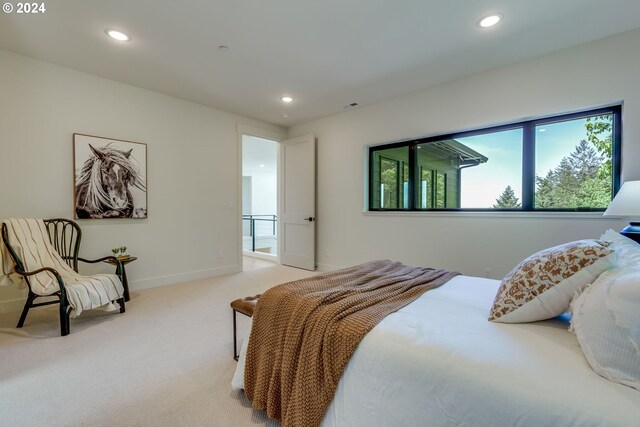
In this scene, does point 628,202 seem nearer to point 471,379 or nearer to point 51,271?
point 471,379

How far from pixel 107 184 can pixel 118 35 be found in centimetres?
175

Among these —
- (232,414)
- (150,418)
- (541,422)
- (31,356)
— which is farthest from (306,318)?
(31,356)

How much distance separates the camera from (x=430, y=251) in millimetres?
3902

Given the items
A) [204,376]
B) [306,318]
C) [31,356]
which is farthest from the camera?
[31,356]

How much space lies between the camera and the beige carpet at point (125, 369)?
1531 mm

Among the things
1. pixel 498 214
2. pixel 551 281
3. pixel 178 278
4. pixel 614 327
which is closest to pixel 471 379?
pixel 614 327

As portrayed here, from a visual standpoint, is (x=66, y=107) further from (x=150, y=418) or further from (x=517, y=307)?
A: (x=517, y=307)

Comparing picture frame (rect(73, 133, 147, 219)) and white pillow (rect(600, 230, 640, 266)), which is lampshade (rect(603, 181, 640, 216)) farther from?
picture frame (rect(73, 133, 147, 219))

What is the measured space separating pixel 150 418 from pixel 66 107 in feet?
11.5

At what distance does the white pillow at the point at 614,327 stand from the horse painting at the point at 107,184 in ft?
14.3

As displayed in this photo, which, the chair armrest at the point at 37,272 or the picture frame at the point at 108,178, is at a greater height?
the picture frame at the point at 108,178

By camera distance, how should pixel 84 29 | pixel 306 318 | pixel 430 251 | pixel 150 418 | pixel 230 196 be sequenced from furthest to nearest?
1. pixel 230 196
2. pixel 430 251
3. pixel 84 29
4. pixel 150 418
5. pixel 306 318

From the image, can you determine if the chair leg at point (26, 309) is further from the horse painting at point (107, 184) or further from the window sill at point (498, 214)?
the window sill at point (498, 214)

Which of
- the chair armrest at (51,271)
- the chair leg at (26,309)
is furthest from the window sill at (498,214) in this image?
the chair leg at (26,309)
